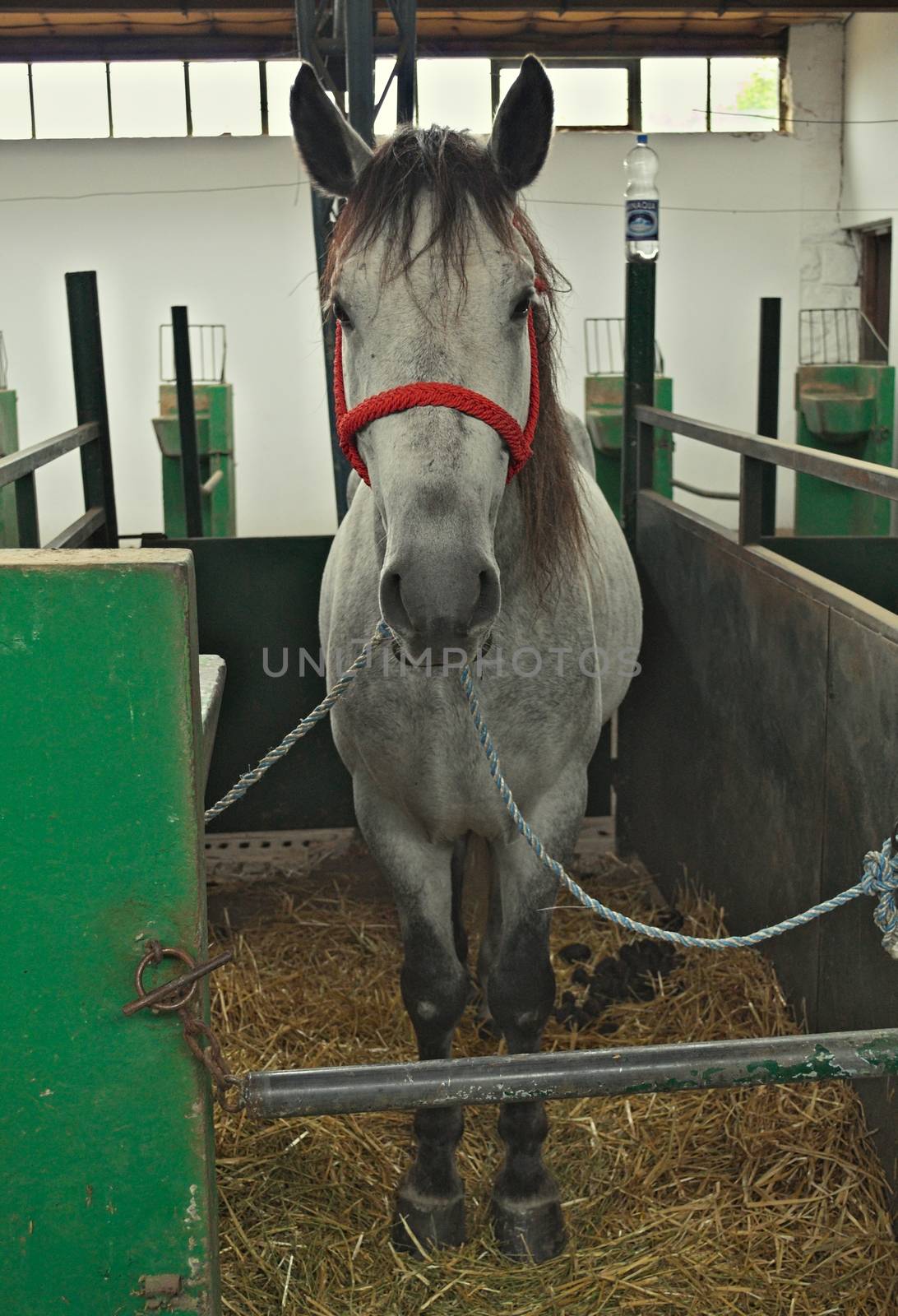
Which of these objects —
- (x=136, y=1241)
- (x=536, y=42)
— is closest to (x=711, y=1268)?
(x=136, y=1241)

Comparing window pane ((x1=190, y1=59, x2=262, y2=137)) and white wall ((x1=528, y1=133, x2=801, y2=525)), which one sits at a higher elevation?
window pane ((x1=190, y1=59, x2=262, y2=137))

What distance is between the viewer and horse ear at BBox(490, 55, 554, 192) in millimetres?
1571

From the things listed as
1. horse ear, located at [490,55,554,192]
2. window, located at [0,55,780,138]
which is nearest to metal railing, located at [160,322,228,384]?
window, located at [0,55,780,138]

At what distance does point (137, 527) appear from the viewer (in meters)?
10.3

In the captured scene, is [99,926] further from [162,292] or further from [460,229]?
[162,292]

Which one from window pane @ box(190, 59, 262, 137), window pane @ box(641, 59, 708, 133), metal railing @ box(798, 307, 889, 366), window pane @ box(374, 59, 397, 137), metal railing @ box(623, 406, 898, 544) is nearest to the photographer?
metal railing @ box(623, 406, 898, 544)

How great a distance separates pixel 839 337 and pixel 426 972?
8828mm

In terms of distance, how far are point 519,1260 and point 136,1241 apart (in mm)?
943

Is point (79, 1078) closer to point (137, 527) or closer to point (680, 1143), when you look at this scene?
point (680, 1143)

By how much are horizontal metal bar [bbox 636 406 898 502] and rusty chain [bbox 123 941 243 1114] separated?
105 cm

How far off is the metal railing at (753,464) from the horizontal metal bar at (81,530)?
1.33 m

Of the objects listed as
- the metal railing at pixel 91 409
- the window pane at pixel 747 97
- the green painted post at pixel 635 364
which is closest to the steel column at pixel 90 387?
the metal railing at pixel 91 409

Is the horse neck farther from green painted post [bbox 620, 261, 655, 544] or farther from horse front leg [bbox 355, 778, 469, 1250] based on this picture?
green painted post [bbox 620, 261, 655, 544]

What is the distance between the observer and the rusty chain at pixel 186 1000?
1065 mm
